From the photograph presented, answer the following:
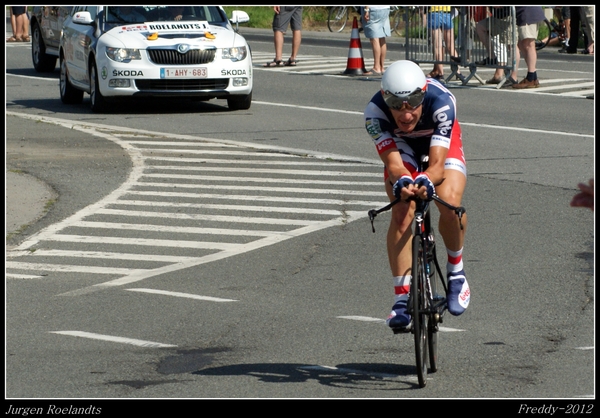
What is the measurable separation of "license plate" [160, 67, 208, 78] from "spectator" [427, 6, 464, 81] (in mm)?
5962

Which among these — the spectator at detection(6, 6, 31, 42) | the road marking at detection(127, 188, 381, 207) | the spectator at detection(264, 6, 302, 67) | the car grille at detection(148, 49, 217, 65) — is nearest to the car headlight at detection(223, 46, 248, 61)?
the car grille at detection(148, 49, 217, 65)

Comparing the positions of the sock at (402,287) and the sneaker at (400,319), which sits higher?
the sock at (402,287)

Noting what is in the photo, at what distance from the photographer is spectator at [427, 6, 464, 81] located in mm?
21781

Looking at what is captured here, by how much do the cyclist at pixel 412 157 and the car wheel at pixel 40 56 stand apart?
2041cm

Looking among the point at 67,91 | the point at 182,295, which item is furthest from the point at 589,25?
the point at 182,295

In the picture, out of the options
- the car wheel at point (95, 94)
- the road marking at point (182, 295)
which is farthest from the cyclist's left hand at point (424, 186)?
the car wheel at point (95, 94)

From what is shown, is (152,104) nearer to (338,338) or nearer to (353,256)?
(353,256)

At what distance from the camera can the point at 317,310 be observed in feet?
24.3

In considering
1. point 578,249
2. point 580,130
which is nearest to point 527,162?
point 580,130

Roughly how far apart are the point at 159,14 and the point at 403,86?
12880 millimetres

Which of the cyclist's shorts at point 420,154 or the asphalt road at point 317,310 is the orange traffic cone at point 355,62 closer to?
the asphalt road at point 317,310

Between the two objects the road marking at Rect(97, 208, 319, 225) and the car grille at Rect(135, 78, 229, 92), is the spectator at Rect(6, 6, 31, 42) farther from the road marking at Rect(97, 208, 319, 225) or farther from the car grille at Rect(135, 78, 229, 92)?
the road marking at Rect(97, 208, 319, 225)

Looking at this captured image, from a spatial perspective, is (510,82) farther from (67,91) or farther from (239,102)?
(67,91)

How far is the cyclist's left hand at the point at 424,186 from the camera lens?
581cm
